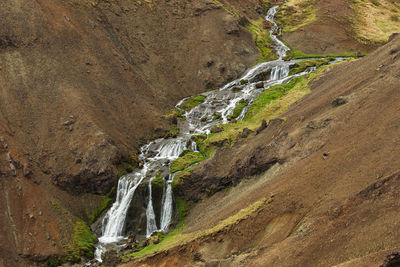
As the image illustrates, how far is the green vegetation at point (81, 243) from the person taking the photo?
102 ft

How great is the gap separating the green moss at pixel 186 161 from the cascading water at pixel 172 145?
77 centimetres

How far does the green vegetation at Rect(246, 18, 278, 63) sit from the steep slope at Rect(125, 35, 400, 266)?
27097mm

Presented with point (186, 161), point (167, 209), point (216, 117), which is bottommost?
point (167, 209)

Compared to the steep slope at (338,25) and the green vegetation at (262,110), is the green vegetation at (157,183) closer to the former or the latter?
the green vegetation at (262,110)

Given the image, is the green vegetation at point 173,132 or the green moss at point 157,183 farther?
the green vegetation at point 173,132

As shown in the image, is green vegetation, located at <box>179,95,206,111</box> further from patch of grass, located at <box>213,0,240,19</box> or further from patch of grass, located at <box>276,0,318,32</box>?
patch of grass, located at <box>276,0,318,32</box>

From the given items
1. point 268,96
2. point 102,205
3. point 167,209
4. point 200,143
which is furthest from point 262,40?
point 102,205

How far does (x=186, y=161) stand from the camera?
37.7 meters

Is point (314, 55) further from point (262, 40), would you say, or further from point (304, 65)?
point (262, 40)

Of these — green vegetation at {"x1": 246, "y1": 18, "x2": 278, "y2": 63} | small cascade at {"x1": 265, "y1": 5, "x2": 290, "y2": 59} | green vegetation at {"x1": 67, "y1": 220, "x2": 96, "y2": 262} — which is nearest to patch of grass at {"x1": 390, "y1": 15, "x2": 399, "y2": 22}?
small cascade at {"x1": 265, "y1": 5, "x2": 290, "y2": 59}

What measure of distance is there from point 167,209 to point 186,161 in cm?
541

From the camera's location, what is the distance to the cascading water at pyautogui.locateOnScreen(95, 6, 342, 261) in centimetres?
3406

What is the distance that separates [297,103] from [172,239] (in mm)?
19920

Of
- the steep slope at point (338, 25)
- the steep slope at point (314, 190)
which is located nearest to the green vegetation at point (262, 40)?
the steep slope at point (338, 25)
